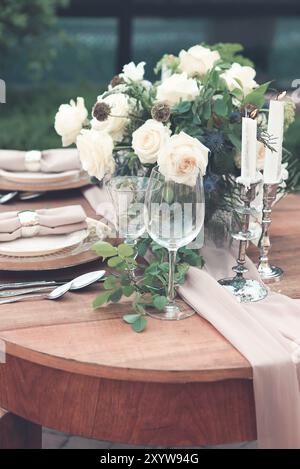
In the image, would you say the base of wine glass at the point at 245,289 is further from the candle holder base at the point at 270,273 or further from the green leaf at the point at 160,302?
the green leaf at the point at 160,302

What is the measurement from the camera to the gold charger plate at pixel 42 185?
2.36m

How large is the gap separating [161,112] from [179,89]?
0.39 feet

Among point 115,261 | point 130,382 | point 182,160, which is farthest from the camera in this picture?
point 115,261

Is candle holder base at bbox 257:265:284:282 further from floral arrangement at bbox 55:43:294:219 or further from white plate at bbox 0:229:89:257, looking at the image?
white plate at bbox 0:229:89:257

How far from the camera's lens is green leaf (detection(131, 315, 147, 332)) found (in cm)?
148

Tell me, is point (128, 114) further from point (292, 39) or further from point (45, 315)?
point (292, 39)

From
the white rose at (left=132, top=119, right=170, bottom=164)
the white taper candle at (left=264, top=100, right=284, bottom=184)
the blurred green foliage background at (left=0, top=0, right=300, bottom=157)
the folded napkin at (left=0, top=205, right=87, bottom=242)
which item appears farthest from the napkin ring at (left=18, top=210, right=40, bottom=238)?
the blurred green foliage background at (left=0, top=0, right=300, bottom=157)

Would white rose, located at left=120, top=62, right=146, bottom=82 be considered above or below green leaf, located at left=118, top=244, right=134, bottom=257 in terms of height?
above

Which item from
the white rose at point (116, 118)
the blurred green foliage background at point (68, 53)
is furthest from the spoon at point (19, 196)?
the blurred green foliage background at point (68, 53)

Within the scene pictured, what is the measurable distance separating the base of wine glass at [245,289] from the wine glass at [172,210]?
20 cm

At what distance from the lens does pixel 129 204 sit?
1.65 metres

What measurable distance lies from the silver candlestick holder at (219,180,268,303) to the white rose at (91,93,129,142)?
0.34 meters

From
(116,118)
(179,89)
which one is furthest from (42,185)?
(179,89)

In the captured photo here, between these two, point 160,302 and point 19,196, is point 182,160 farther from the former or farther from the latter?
point 19,196
